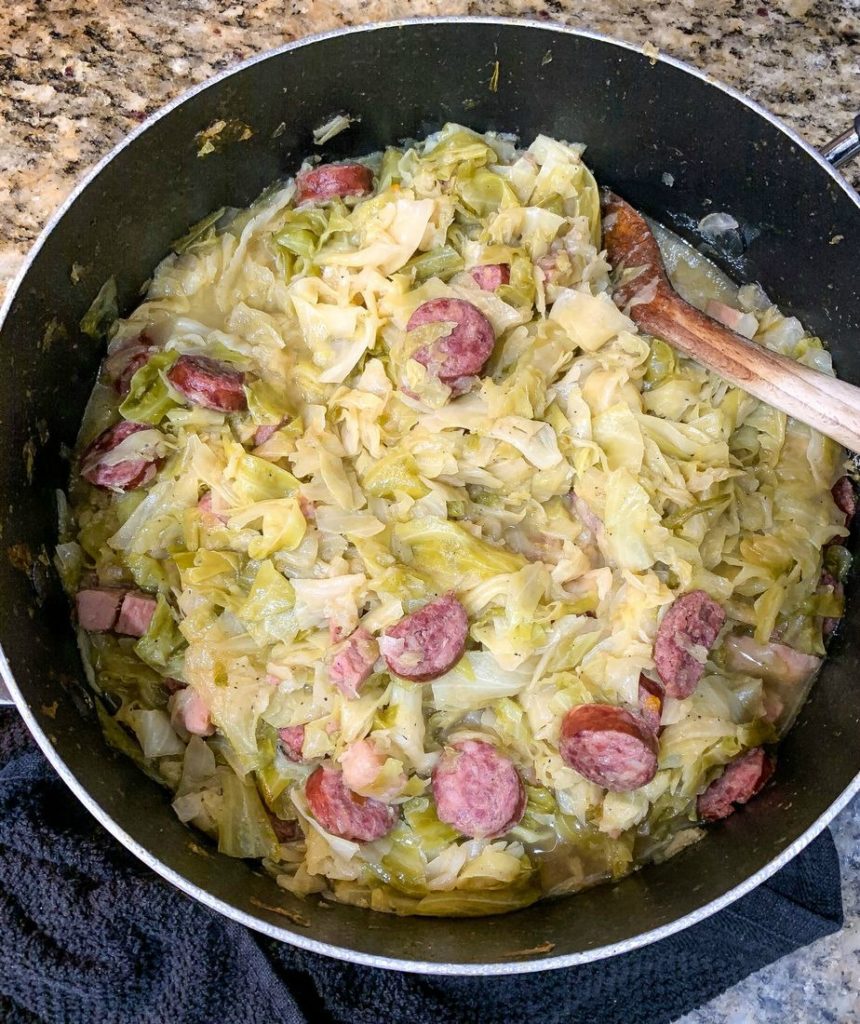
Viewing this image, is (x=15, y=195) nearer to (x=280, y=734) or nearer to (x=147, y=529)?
(x=147, y=529)

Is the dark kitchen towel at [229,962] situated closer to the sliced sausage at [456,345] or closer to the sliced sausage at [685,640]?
the sliced sausage at [685,640]

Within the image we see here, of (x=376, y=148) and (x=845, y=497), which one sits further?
(x=376, y=148)

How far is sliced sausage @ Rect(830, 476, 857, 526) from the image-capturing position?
223 cm

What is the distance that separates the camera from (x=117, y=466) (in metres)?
2.08

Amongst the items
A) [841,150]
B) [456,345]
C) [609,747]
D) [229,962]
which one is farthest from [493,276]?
[229,962]

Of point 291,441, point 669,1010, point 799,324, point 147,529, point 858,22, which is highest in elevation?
point 858,22

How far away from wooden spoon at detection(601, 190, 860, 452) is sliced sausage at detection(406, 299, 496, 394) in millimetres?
406

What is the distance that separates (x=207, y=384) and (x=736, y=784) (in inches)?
54.6

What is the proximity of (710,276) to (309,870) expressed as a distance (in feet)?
5.67

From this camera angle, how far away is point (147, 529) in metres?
2.06

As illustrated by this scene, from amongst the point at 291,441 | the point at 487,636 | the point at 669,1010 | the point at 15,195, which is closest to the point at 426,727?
the point at 487,636

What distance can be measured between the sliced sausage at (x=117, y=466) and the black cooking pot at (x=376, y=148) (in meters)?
0.10

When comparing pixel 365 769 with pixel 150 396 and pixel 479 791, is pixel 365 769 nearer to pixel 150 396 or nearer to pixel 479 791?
pixel 479 791

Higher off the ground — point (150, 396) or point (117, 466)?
point (150, 396)
